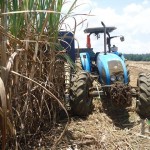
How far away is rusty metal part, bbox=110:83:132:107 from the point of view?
4.25 meters

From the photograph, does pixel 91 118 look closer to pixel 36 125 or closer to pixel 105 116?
pixel 105 116

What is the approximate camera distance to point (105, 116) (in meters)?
4.46

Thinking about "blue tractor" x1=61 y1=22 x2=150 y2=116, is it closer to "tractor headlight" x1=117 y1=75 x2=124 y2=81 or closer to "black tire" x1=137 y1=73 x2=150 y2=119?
"tractor headlight" x1=117 y1=75 x2=124 y2=81

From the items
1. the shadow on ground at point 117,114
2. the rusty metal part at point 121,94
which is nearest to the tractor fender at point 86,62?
the shadow on ground at point 117,114

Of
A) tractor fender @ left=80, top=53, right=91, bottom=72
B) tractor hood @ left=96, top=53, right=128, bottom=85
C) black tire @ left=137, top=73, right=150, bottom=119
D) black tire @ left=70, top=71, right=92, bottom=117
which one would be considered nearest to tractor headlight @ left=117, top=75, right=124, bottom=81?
tractor hood @ left=96, top=53, right=128, bottom=85

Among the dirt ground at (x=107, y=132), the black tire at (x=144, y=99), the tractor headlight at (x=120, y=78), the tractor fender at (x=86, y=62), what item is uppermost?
the tractor fender at (x=86, y=62)

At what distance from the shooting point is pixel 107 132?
3.72 m

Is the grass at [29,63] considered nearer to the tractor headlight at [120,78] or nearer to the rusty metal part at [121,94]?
the rusty metal part at [121,94]

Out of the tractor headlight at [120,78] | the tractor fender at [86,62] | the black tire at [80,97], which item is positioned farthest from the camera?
the tractor fender at [86,62]

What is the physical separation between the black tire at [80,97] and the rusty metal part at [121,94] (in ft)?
1.08

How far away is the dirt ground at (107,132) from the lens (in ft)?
10.6

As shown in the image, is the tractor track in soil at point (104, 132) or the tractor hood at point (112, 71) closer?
the tractor track in soil at point (104, 132)

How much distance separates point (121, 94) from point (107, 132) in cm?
68

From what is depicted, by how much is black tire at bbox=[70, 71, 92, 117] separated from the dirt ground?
3.9 inches
